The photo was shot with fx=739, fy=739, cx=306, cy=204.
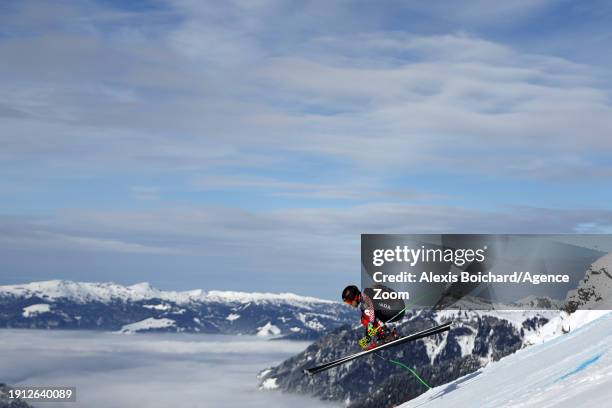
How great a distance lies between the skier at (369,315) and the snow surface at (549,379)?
2351mm

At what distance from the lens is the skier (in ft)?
59.8

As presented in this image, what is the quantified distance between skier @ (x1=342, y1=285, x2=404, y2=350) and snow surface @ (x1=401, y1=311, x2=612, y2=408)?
7.71ft

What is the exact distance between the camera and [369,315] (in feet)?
60.4

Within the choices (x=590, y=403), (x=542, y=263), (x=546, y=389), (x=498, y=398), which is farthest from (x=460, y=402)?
(x=542, y=263)

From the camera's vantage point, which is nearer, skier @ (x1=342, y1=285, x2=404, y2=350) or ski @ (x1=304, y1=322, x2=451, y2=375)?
skier @ (x1=342, y1=285, x2=404, y2=350)

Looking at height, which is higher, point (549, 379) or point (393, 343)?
point (393, 343)

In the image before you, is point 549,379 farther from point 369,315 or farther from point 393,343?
point 369,315

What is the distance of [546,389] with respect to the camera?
14.0 m

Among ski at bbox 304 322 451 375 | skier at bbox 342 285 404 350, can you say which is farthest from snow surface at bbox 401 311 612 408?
skier at bbox 342 285 404 350

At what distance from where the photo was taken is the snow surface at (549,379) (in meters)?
12.1

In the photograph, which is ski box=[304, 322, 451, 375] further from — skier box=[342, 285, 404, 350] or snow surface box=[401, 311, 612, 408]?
snow surface box=[401, 311, 612, 408]

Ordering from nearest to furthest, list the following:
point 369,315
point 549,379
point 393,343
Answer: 1. point 549,379
2. point 369,315
3. point 393,343

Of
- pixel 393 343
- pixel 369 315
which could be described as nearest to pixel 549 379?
pixel 393 343

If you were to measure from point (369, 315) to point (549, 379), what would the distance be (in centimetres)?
467
